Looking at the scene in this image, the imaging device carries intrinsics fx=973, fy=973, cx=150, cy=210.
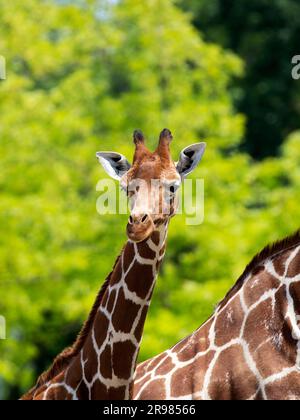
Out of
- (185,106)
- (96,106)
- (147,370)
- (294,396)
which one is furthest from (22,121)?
(294,396)

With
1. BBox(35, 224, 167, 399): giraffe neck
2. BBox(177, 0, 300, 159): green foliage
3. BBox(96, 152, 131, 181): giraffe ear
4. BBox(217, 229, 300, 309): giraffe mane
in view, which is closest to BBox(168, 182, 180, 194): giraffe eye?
BBox(35, 224, 167, 399): giraffe neck

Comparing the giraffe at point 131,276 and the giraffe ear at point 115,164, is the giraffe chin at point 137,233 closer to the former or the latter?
the giraffe at point 131,276

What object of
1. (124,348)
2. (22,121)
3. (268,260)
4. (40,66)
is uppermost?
(40,66)

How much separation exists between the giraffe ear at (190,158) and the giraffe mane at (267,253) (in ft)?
2.50

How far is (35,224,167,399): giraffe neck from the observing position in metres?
6.36

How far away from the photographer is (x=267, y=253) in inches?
259

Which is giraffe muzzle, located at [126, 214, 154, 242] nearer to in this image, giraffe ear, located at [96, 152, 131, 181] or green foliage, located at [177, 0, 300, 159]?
giraffe ear, located at [96, 152, 131, 181]

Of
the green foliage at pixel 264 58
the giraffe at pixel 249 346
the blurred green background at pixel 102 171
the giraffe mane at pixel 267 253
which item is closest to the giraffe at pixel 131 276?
the giraffe at pixel 249 346

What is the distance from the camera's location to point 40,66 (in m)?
22.9

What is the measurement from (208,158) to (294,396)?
41.9 feet

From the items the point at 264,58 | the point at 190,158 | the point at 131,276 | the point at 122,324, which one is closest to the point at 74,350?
the point at 122,324

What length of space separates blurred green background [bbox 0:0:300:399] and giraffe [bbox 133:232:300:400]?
9018mm

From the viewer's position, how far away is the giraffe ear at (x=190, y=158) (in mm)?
6742
